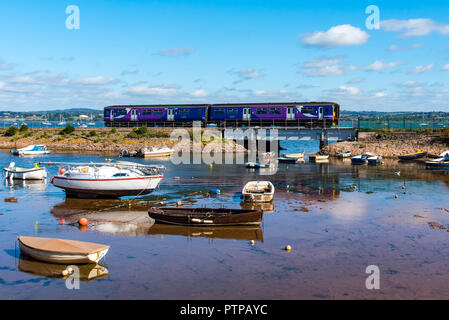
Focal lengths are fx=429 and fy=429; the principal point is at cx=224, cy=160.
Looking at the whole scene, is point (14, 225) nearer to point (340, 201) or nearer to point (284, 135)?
point (340, 201)

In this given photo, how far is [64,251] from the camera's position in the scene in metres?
15.8

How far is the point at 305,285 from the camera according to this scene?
47.4 ft

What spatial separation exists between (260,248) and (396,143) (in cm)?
4715

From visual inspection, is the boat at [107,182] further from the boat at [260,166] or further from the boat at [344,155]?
the boat at [344,155]

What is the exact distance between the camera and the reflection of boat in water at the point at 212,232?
20156 millimetres

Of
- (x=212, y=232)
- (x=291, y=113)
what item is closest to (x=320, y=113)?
(x=291, y=113)

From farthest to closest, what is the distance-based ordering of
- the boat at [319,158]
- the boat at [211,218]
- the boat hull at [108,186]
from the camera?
the boat at [319,158], the boat hull at [108,186], the boat at [211,218]

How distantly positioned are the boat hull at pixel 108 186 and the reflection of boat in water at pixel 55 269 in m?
11.3

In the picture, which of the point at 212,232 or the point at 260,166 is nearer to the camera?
the point at 212,232

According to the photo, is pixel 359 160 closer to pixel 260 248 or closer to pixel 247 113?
pixel 247 113

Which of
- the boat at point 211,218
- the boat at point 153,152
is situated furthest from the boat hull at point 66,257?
the boat at point 153,152
